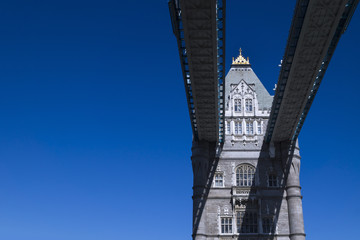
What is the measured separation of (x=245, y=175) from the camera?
179 ft

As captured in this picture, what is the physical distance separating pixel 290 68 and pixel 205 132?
17.1 metres

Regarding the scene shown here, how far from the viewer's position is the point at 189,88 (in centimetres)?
4231

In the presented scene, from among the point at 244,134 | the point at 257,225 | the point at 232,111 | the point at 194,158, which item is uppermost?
the point at 232,111

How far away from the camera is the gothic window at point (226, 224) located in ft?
170

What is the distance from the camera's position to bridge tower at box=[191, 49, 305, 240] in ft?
168

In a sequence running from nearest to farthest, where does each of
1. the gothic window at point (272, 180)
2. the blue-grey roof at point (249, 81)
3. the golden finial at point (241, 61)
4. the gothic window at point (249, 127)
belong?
the gothic window at point (272, 180)
the gothic window at point (249, 127)
the blue-grey roof at point (249, 81)
the golden finial at point (241, 61)

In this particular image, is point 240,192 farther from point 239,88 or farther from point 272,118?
point 239,88

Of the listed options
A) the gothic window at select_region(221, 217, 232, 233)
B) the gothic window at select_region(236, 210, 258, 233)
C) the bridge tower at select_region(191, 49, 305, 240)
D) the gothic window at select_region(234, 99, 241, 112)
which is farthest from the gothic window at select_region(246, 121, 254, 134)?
the gothic window at select_region(221, 217, 232, 233)

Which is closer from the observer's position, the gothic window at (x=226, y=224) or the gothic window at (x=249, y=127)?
the gothic window at (x=226, y=224)

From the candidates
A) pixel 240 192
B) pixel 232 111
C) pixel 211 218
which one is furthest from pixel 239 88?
pixel 211 218

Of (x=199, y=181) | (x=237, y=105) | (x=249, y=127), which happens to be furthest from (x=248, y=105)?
(x=199, y=181)

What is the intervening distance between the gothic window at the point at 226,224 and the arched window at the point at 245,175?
4.72 meters

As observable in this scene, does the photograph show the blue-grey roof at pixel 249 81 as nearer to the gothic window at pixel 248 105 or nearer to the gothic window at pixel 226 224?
the gothic window at pixel 248 105

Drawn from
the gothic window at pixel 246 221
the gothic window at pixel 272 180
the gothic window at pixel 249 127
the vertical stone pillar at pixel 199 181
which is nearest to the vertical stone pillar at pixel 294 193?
the gothic window at pixel 272 180
